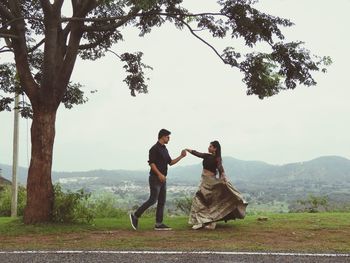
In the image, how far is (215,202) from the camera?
453 inches

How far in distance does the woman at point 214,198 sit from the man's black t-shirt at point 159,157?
797 millimetres

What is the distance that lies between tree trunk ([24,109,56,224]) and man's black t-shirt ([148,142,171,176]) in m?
3.45

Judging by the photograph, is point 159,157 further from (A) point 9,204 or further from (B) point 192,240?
(A) point 9,204

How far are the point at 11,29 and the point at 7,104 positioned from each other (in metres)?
2.71

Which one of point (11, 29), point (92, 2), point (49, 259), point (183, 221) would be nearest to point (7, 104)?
point (11, 29)

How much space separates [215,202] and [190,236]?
137 cm

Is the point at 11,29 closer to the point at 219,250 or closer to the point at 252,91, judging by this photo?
the point at 252,91

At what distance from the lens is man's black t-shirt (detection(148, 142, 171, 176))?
36.4 ft

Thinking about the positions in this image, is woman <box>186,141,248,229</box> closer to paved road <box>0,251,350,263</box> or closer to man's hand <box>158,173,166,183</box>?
man's hand <box>158,173,166,183</box>

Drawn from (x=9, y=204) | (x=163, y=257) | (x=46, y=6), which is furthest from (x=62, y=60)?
(x=9, y=204)

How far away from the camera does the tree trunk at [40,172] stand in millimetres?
12797

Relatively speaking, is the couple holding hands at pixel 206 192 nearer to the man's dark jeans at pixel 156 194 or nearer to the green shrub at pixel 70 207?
the man's dark jeans at pixel 156 194

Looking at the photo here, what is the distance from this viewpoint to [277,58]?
13.2m

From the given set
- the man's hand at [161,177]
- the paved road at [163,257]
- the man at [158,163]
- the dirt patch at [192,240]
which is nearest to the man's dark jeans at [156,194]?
the man at [158,163]
